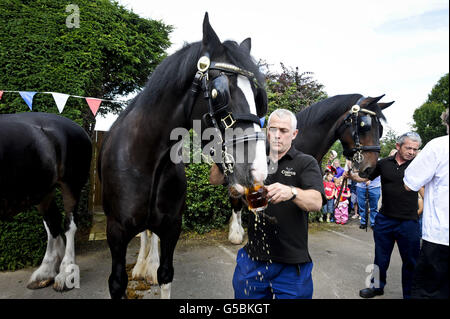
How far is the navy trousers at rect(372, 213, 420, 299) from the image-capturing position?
9.65 feet

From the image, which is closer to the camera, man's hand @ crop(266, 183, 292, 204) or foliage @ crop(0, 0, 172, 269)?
man's hand @ crop(266, 183, 292, 204)

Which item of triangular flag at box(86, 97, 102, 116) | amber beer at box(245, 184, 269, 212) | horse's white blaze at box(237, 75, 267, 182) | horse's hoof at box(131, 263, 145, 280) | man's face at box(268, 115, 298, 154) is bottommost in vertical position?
horse's hoof at box(131, 263, 145, 280)

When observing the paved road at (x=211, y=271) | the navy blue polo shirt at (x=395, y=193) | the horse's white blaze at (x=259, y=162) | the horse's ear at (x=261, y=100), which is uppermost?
the horse's ear at (x=261, y=100)

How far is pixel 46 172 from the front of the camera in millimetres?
2844

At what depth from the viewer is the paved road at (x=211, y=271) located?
2.99 meters

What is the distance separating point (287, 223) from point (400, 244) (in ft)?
7.50

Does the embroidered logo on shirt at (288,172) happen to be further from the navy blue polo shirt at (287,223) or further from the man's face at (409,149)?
the man's face at (409,149)

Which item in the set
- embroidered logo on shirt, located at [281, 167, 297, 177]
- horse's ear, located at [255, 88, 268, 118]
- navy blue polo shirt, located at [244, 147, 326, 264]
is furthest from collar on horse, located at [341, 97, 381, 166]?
horse's ear, located at [255, 88, 268, 118]

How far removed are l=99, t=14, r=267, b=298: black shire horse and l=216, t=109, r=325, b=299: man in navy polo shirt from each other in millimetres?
375

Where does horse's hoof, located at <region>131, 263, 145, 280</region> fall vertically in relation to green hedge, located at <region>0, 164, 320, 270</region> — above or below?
below

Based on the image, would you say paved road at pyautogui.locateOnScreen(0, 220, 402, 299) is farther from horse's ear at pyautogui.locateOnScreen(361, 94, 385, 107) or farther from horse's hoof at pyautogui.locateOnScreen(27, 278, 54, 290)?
horse's ear at pyautogui.locateOnScreen(361, 94, 385, 107)

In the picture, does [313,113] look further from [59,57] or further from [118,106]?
[118,106]

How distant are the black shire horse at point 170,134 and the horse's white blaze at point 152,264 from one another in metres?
0.90

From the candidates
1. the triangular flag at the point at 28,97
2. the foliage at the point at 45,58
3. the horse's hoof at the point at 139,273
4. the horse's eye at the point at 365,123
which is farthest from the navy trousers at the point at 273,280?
the triangular flag at the point at 28,97
